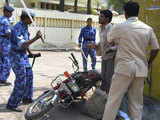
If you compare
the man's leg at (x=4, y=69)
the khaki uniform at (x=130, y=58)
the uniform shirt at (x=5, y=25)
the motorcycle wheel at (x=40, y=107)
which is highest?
the uniform shirt at (x=5, y=25)

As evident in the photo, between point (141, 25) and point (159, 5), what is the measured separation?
171cm

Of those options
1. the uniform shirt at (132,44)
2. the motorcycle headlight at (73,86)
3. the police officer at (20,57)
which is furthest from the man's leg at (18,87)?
the uniform shirt at (132,44)

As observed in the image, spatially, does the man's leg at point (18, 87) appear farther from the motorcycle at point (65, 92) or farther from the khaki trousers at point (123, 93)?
the khaki trousers at point (123, 93)

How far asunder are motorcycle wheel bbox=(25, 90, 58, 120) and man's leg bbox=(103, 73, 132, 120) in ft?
3.34

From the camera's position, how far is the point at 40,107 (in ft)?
13.8

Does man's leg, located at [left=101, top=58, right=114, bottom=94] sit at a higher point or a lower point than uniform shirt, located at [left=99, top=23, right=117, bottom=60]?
lower

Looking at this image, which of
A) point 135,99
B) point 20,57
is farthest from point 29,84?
point 135,99

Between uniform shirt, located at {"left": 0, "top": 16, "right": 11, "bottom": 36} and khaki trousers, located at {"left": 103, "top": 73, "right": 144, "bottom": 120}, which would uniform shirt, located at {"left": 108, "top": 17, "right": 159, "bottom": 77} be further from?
uniform shirt, located at {"left": 0, "top": 16, "right": 11, "bottom": 36}

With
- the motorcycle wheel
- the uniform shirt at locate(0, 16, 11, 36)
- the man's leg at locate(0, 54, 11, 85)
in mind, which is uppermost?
the uniform shirt at locate(0, 16, 11, 36)

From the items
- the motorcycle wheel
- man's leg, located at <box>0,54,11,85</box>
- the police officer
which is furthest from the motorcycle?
man's leg, located at <box>0,54,11,85</box>

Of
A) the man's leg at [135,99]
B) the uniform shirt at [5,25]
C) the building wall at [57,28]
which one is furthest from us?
the building wall at [57,28]

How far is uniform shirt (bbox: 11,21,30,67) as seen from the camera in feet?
14.5

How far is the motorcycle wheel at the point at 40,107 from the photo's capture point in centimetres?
403

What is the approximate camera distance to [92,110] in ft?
14.6
